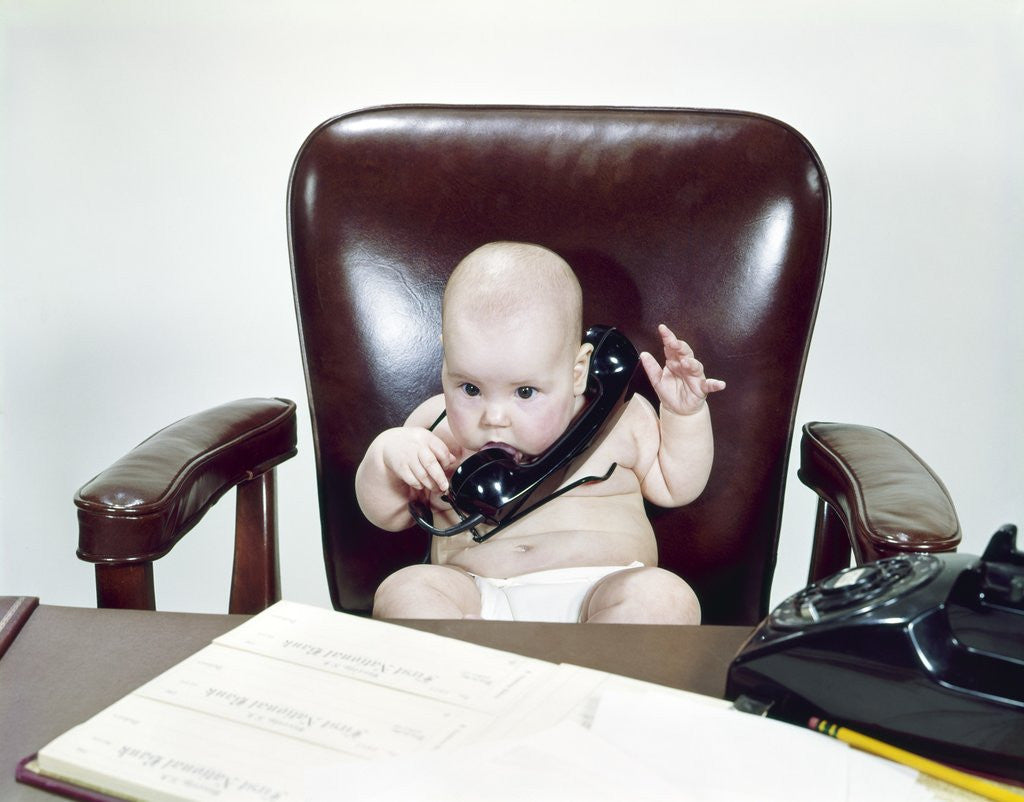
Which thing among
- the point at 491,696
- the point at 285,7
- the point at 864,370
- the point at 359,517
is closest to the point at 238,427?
the point at 359,517

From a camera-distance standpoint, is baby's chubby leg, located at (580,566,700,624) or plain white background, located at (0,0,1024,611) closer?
baby's chubby leg, located at (580,566,700,624)

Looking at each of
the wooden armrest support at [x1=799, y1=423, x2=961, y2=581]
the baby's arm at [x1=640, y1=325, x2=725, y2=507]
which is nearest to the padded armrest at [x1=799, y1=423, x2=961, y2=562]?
the wooden armrest support at [x1=799, y1=423, x2=961, y2=581]

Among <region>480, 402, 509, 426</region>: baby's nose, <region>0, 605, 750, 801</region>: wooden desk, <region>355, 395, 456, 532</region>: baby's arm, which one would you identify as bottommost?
<region>355, 395, 456, 532</region>: baby's arm

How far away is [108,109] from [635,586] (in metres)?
1.14

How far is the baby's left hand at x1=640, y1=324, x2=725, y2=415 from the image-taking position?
1099 mm

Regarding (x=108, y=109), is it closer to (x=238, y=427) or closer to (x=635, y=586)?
(x=238, y=427)

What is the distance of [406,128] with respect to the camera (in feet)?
4.07

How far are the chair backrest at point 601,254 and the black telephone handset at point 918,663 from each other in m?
0.63

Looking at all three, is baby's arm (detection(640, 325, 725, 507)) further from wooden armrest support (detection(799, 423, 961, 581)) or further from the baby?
wooden armrest support (detection(799, 423, 961, 581))

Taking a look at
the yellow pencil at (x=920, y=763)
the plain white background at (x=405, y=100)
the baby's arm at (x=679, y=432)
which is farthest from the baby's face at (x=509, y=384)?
the plain white background at (x=405, y=100)

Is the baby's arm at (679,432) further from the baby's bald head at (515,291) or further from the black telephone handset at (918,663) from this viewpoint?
the black telephone handset at (918,663)

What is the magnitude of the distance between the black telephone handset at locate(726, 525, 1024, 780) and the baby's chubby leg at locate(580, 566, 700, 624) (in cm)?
40

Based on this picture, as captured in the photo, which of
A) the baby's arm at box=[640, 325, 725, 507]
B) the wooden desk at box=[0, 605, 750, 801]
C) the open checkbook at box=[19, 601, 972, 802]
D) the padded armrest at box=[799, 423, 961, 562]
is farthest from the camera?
the baby's arm at box=[640, 325, 725, 507]

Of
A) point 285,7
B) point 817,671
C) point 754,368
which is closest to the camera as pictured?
point 817,671
